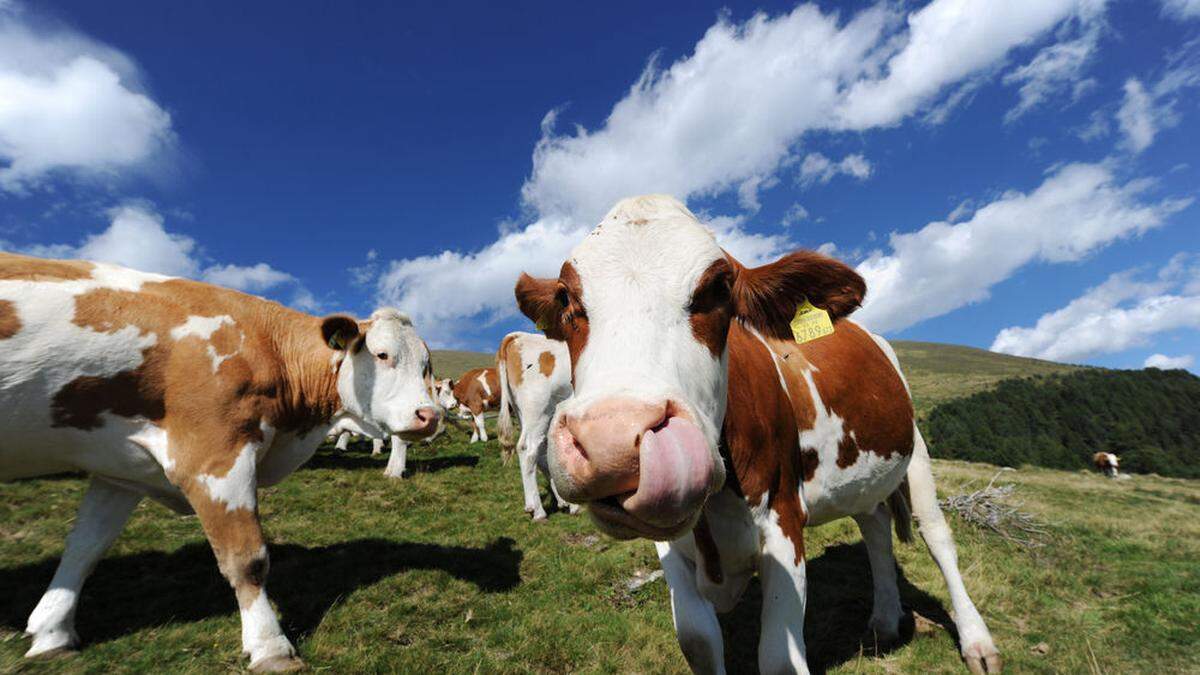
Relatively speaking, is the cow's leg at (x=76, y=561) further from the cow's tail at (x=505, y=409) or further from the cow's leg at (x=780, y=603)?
the cow's tail at (x=505, y=409)

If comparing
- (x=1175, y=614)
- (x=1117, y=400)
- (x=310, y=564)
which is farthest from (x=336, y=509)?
(x=1117, y=400)

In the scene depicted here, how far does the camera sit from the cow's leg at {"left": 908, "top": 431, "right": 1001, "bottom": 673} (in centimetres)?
430

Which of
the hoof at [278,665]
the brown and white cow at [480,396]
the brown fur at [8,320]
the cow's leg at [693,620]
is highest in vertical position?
the brown and white cow at [480,396]

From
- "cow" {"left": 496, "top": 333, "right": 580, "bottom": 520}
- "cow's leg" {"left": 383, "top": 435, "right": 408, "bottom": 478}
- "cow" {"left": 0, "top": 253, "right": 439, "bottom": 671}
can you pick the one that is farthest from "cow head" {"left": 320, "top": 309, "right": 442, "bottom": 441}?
"cow's leg" {"left": 383, "top": 435, "right": 408, "bottom": 478}

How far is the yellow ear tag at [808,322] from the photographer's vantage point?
2.81 metres

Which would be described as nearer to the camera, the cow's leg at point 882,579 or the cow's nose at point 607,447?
the cow's nose at point 607,447

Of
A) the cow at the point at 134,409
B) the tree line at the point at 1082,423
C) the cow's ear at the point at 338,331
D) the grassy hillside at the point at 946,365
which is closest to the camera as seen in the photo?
the cow at the point at 134,409

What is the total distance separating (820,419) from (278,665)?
4.41 metres

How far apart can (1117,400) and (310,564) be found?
291 ft

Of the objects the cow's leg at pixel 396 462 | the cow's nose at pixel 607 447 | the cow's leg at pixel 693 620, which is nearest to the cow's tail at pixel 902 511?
the cow's leg at pixel 693 620

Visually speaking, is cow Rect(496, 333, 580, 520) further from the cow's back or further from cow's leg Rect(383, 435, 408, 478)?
the cow's back

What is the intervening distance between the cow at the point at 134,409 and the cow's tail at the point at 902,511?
5.73 m

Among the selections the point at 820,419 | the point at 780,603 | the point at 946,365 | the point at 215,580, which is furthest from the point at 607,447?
the point at 946,365

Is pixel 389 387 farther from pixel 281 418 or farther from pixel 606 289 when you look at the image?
pixel 606 289
